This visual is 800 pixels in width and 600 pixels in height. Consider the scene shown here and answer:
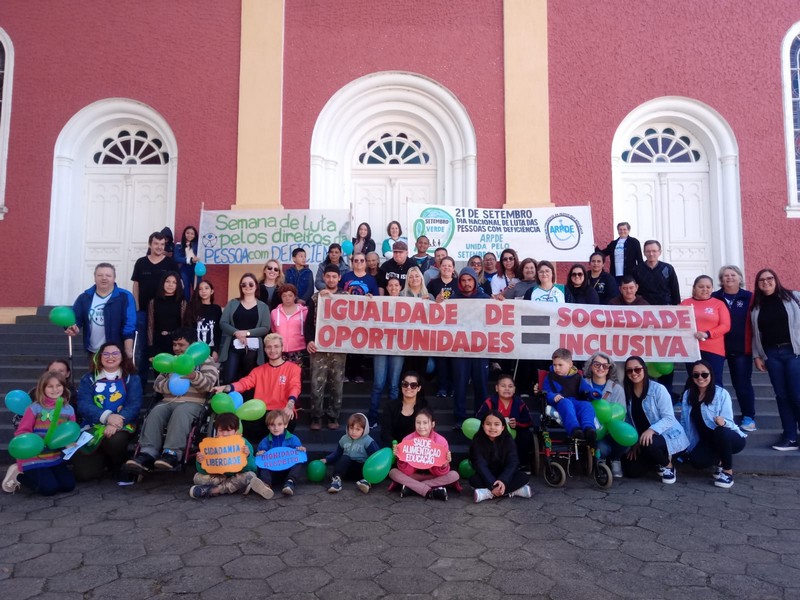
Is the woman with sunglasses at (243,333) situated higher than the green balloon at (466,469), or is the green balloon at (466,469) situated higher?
the woman with sunglasses at (243,333)

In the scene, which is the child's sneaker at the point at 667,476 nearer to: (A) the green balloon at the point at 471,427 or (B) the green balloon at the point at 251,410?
(A) the green balloon at the point at 471,427

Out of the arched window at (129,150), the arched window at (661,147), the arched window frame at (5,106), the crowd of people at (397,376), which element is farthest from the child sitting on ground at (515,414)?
the arched window frame at (5,106)

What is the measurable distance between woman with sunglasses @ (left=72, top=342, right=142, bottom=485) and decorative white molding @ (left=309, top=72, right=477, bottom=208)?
5055mm

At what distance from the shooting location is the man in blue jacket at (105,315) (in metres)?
5.82

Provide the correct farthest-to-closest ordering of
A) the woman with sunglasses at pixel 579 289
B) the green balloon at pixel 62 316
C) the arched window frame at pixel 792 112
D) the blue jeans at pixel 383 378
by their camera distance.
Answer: the arched window frame at pixel 792 112 → the woman with sunglasses at pixel 579 289 → the blue jeans at pixel 383 378 → the green balloon at pixel 62 316

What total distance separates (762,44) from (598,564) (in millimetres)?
10304

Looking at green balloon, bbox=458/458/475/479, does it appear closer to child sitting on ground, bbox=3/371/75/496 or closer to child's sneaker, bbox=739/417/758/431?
child's sneaker, bbox=739/417/758/431

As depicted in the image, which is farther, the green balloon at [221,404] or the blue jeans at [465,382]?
the blue jeans at [465,382]

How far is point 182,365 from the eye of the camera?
15.9 feet

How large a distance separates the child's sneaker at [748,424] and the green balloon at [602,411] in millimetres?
1951

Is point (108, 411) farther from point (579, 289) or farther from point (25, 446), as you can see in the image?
point (579, 289)

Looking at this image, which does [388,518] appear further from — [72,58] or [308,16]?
[72,58]

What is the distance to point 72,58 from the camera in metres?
9.76

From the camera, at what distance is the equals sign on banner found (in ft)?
19.9
